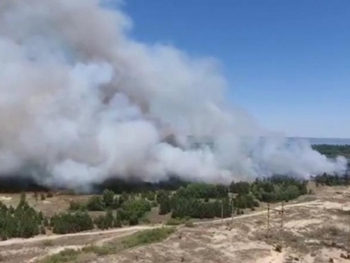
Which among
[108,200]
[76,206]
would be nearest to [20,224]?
[76,206]

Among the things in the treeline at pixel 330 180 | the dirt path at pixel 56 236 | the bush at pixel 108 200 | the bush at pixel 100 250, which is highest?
the treeline at pixel 330 180

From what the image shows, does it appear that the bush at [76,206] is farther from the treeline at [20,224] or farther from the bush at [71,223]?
the bush at [71,223]

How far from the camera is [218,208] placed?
44531mm

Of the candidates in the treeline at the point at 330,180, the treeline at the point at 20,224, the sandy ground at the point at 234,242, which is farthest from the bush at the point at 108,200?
the treeline at the point at 330,180

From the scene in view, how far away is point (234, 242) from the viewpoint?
31953 millimetres

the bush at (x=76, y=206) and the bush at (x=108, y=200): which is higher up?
the bush at (x=108, y=200)

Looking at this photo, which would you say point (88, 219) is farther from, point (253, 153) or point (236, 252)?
point (253, 153)

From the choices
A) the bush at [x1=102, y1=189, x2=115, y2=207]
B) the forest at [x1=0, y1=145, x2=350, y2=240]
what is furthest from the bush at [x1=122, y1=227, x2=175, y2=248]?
the bush at [x1=102, y1=189, x2=115, y2=207]

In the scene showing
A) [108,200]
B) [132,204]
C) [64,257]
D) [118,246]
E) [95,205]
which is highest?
[108,200]

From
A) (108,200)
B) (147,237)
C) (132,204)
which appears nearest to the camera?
(147,237)

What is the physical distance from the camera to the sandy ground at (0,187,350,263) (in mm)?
28625

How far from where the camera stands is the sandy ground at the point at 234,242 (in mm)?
28625

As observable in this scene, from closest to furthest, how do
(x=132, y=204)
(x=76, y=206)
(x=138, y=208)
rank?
(x=138, y=208)
(x=132, y=204)
(x=76, y=206)

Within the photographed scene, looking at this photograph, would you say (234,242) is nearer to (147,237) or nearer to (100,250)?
(147,237)
